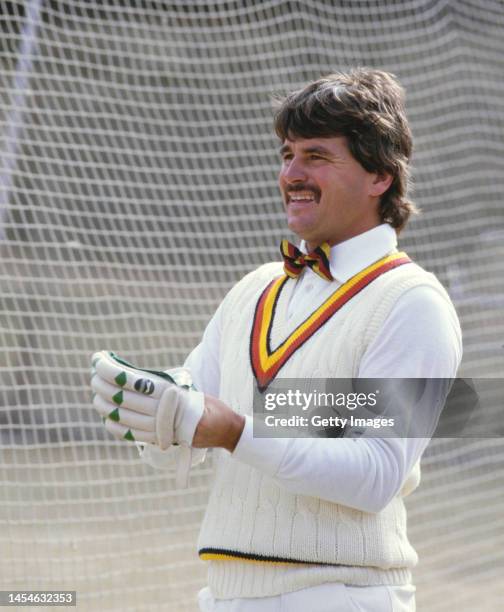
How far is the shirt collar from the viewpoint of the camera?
1.40 m

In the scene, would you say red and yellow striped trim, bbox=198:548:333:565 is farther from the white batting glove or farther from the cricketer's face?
the cricketer's face

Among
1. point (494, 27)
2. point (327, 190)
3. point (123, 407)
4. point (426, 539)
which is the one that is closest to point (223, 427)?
point (123, 407)

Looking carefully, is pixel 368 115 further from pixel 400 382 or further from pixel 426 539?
pixel 426 539

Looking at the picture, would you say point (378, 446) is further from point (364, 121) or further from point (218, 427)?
point (364, 121)

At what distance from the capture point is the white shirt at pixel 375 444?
1220 millimetres

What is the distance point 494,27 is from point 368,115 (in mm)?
3490

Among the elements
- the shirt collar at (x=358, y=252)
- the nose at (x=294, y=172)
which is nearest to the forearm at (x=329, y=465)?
the shirt collar at (x=358, y=252)

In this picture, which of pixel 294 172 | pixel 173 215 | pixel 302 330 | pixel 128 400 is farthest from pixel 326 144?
pixel 173 215

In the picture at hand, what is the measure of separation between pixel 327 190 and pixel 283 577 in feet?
1.63

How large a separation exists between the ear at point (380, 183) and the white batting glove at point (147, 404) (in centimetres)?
42

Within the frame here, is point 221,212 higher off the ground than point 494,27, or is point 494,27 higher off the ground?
point 494,27

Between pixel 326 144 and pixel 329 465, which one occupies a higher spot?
pixel 326 144

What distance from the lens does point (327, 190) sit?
1.41m

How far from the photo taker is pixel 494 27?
4.66 meters
